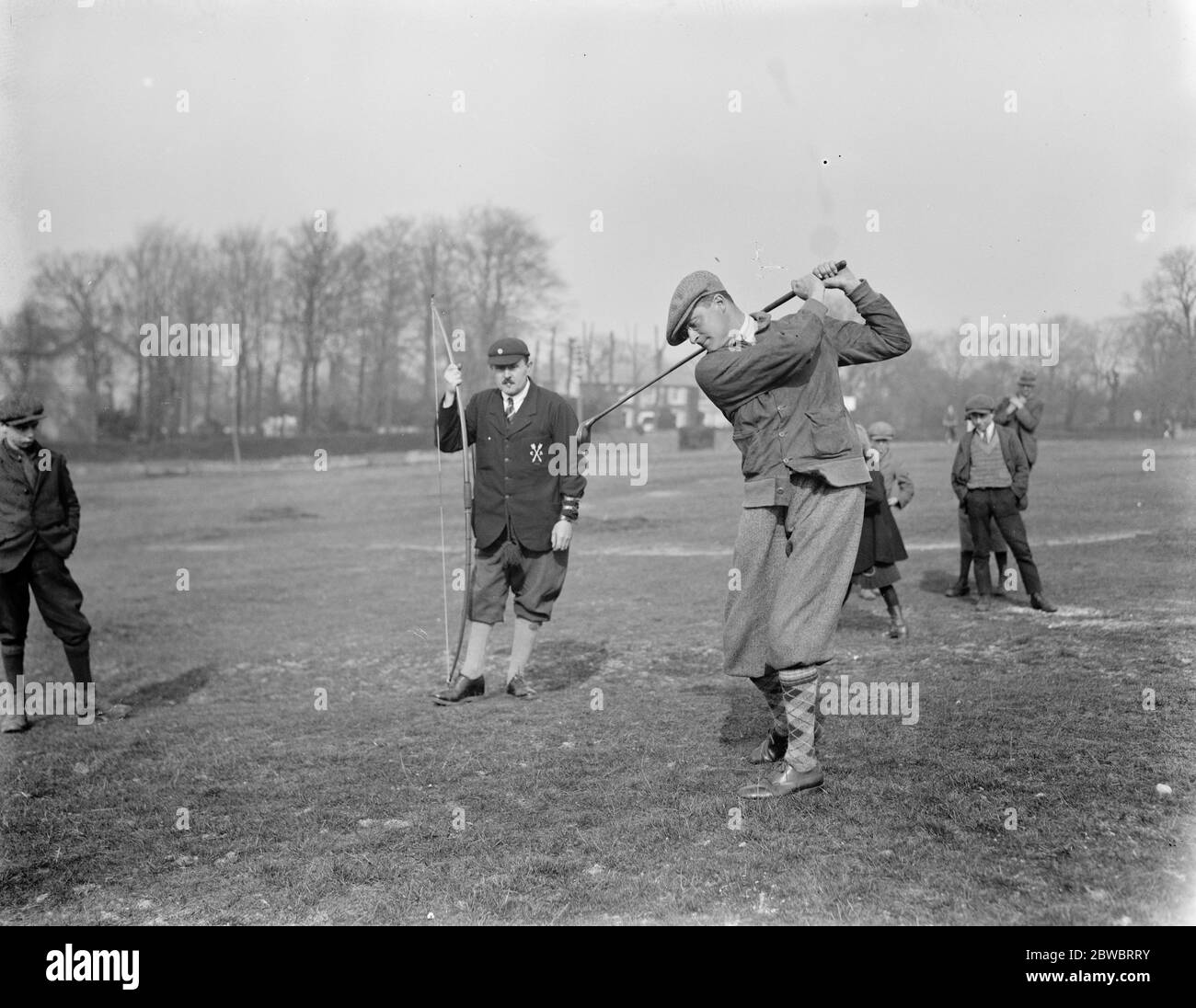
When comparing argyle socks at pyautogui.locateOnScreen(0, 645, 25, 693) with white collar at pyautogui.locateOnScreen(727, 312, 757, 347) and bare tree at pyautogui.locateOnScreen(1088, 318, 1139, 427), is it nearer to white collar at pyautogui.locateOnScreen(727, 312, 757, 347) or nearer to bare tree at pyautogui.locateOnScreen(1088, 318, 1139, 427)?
white collar at pyautogui.locateOnScreen(727, 312, 757, 347)

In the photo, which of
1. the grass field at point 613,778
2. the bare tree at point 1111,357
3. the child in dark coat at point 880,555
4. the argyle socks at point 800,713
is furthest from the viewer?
the bare tree at point 1111,357

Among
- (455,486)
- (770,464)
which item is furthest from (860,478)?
(455,486)

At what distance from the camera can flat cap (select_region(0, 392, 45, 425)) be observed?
7.13 m

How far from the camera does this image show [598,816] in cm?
465

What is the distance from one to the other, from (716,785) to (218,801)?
246 centimetres

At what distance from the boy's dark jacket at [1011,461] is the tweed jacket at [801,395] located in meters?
5.99

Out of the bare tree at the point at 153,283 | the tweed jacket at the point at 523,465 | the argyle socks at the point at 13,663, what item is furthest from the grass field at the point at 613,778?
the bare tree at the point at 153,283

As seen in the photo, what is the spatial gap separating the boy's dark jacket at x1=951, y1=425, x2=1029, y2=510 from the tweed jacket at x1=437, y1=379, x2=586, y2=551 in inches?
197

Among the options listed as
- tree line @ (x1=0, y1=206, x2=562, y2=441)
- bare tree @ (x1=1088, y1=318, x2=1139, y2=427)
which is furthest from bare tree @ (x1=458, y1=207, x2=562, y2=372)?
bare tree @ (x1=1088, y1=318, x2=1139, y2=427)

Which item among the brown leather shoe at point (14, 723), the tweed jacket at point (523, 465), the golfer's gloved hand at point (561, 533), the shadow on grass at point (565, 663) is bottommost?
the brown leather shoe at point (14, 723)

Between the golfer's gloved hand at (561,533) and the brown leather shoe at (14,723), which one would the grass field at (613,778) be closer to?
the brown leather shoe at (14,723)

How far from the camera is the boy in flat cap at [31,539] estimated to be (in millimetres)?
7172

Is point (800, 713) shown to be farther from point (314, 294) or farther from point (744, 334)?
point (314, 294)
